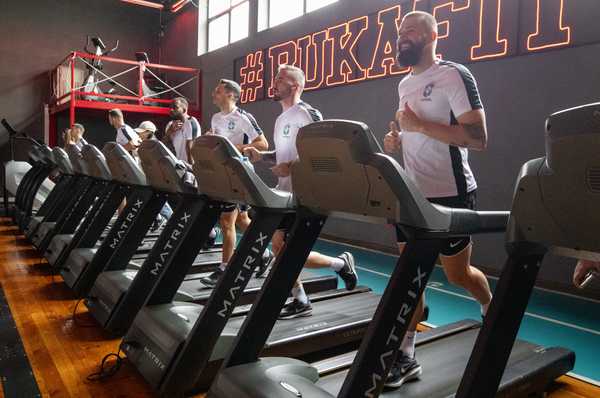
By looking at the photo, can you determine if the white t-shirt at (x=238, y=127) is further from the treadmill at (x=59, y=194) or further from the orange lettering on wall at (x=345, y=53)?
the orange lettering on wall at (x=345, y=53)

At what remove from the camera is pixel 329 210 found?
184cm

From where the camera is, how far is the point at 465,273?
2199mm

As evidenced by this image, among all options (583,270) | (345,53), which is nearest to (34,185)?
(345,53)

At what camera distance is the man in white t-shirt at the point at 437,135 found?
83.6 inches

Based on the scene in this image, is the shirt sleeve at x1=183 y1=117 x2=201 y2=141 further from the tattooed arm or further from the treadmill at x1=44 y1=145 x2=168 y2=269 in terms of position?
the tattooed arm

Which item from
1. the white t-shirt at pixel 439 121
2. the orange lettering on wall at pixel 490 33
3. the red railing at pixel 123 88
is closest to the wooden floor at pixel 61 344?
the white t-shirt at pixel 439 121

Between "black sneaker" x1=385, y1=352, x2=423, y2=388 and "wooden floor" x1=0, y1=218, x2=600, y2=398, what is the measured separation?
0.74 metres

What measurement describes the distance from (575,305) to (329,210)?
311cm

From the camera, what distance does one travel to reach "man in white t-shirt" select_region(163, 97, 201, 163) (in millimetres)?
5680

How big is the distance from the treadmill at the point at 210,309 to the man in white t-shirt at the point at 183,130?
325 centimetres

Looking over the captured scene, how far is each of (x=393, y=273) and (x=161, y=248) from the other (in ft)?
6.01

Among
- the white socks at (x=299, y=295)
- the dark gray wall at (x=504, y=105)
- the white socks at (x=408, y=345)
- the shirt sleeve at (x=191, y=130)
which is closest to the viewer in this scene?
the white socks at (x=408, y=345)

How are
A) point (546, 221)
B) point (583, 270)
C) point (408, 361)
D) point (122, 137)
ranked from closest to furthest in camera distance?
point (546, 221) < point (583, 270) < point (408, 361) < point (122, 137)

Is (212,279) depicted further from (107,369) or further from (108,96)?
(108,96)
